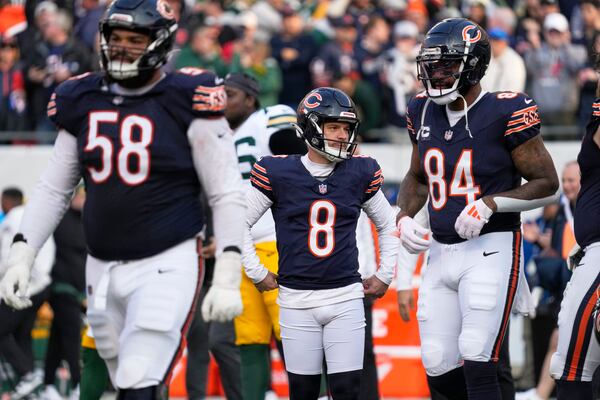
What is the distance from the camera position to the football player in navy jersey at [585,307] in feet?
19.2

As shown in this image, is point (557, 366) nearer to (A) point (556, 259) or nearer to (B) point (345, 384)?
(B) point (345, 384)

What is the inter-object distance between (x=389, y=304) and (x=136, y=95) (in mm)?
5814

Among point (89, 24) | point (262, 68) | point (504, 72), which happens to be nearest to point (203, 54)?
point (262, 68)

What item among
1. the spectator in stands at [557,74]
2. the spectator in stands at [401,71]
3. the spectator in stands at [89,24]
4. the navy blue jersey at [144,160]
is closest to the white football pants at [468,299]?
the navy blue jersey at [144,160]

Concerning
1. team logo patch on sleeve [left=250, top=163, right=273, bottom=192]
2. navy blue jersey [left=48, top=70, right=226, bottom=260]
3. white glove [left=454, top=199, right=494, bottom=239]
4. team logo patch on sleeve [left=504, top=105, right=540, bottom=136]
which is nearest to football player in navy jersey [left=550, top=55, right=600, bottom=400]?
team logo patch on sleeve [left=504, top=105, right=540, bottom=136]

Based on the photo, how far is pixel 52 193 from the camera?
17.8ft

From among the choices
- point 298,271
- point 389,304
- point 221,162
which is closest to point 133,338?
point 221,162

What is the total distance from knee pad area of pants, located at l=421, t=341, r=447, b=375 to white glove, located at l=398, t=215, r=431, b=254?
0.48 meters

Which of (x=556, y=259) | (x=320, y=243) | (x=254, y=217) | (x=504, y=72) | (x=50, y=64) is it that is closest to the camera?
(x=320, y=243)

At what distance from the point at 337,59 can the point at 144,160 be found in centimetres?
923

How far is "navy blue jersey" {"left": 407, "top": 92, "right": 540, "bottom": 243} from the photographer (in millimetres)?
6230

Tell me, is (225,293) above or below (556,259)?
above

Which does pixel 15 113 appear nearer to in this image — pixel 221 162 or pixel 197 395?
pixel 197 395

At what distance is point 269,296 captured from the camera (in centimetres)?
741
